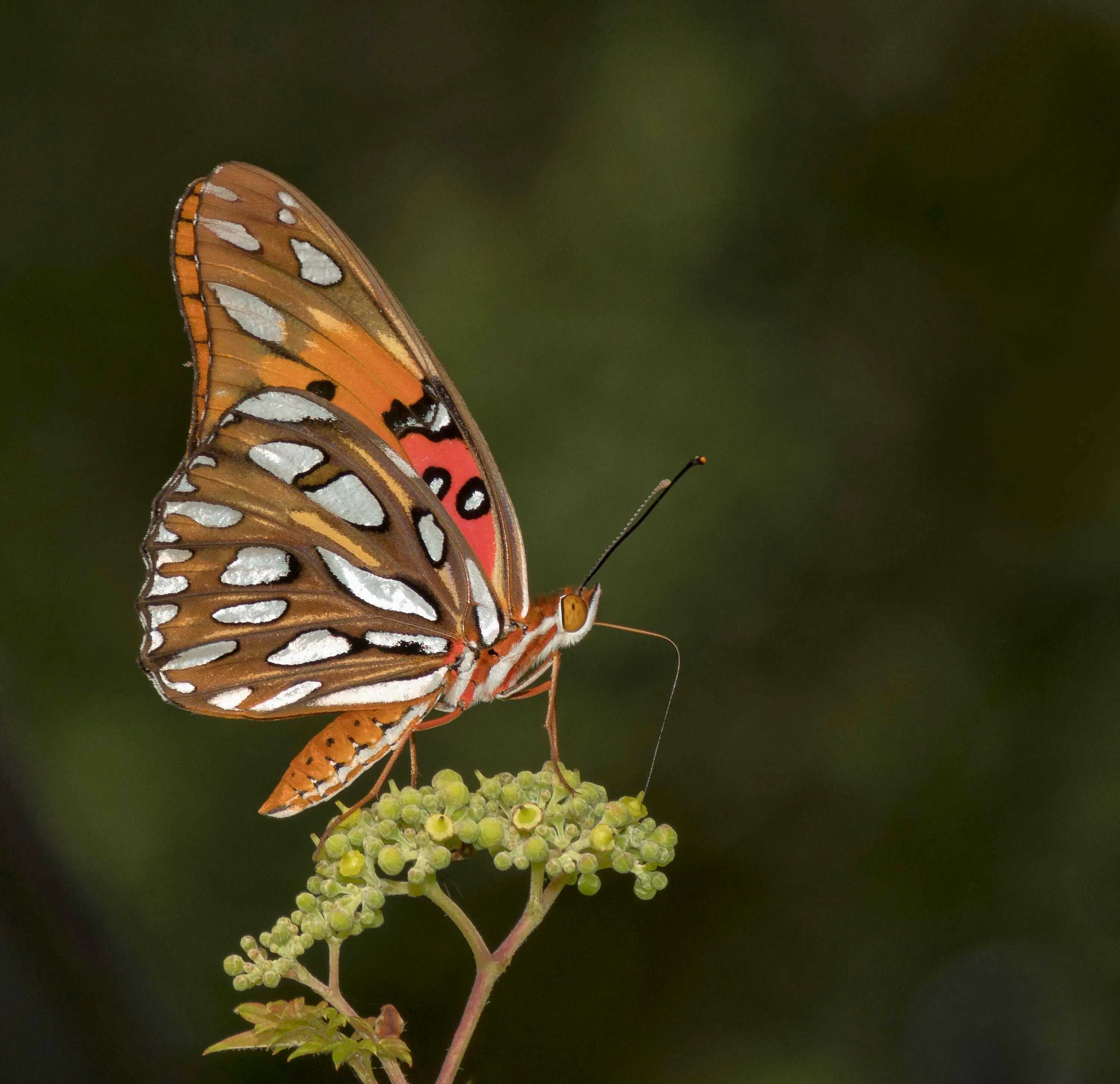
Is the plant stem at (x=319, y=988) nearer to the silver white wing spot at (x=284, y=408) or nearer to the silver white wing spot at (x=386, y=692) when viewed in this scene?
the silver white wing spot at (x=386, y=692)

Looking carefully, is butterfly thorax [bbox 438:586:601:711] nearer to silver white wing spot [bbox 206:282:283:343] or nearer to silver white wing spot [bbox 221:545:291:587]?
silver white wing spot [bbox 221:545:291:587]

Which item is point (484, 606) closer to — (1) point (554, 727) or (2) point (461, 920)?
(1) point (554, 727)

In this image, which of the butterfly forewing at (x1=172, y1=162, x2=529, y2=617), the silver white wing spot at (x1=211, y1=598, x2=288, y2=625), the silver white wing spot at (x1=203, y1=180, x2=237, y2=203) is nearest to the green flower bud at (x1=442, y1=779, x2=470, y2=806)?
the butterfly forewing at (x1=172, y1=162, x2=529, y2=617)

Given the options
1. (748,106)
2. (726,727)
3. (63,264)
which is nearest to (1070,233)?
(748,106)

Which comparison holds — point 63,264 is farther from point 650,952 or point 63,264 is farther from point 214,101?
point 650,952

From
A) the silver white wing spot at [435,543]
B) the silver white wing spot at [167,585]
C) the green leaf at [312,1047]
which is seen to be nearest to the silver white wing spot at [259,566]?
the silver white wing spot at [167,585]
